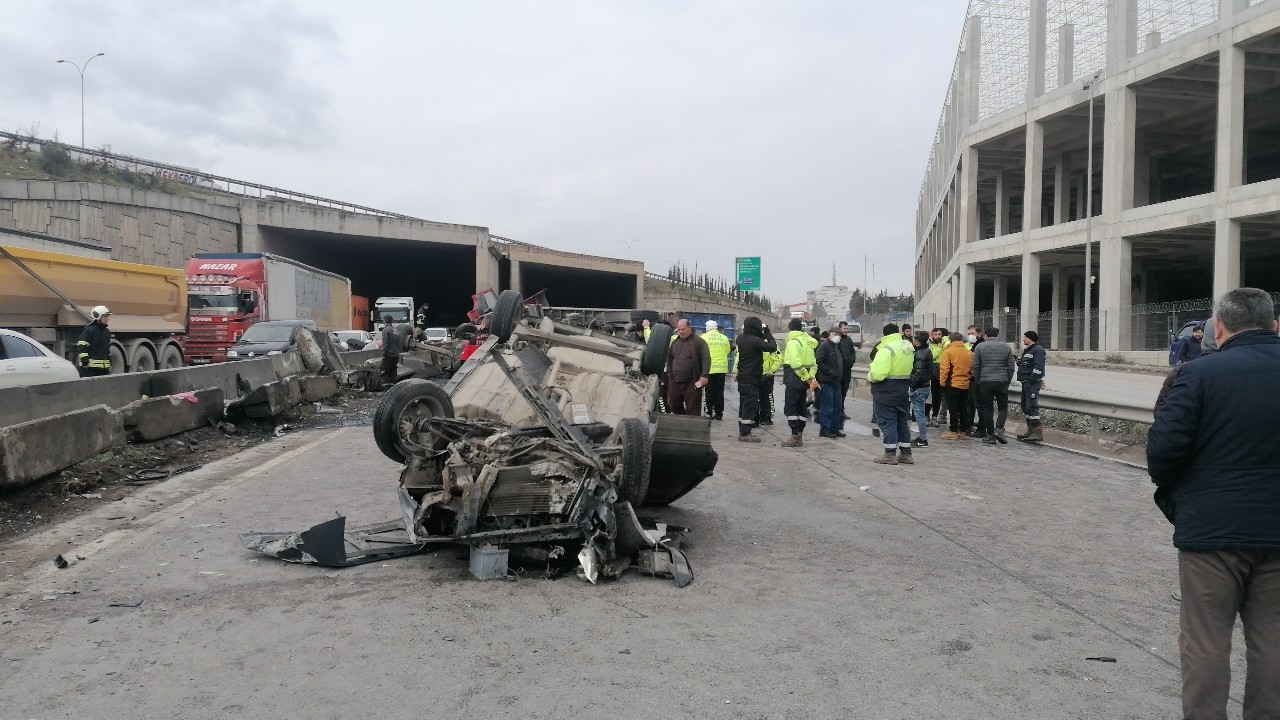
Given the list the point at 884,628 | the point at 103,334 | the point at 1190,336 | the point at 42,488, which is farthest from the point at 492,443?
the point at 103,334

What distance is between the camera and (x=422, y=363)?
68.0 feet

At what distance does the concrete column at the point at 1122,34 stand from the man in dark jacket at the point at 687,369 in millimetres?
26067

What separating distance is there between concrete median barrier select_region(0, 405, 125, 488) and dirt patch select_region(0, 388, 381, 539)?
14 cm

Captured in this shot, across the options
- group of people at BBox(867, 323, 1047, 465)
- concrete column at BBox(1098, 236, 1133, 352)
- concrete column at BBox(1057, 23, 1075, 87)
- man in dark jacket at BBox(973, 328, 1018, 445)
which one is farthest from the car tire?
concrete column at BBox(1057, 23, 1075, 87)

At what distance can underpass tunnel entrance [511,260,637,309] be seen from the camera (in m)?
48.7

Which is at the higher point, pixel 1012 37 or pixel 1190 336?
pixel 1012 37

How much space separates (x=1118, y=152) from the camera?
3056 cm

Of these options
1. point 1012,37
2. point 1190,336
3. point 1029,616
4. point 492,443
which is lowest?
point 1029,616

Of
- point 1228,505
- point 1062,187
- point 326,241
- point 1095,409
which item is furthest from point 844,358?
point 326,241

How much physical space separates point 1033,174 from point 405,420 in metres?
35.6

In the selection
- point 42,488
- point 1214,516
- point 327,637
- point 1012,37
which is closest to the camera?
point 1214,516

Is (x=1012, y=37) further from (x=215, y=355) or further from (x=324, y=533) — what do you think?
(x=324, y=533)

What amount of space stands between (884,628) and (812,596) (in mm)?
618

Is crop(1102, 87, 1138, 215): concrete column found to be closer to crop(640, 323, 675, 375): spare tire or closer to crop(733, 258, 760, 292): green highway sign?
crop(733, 258, 760, 292): green highway sign
